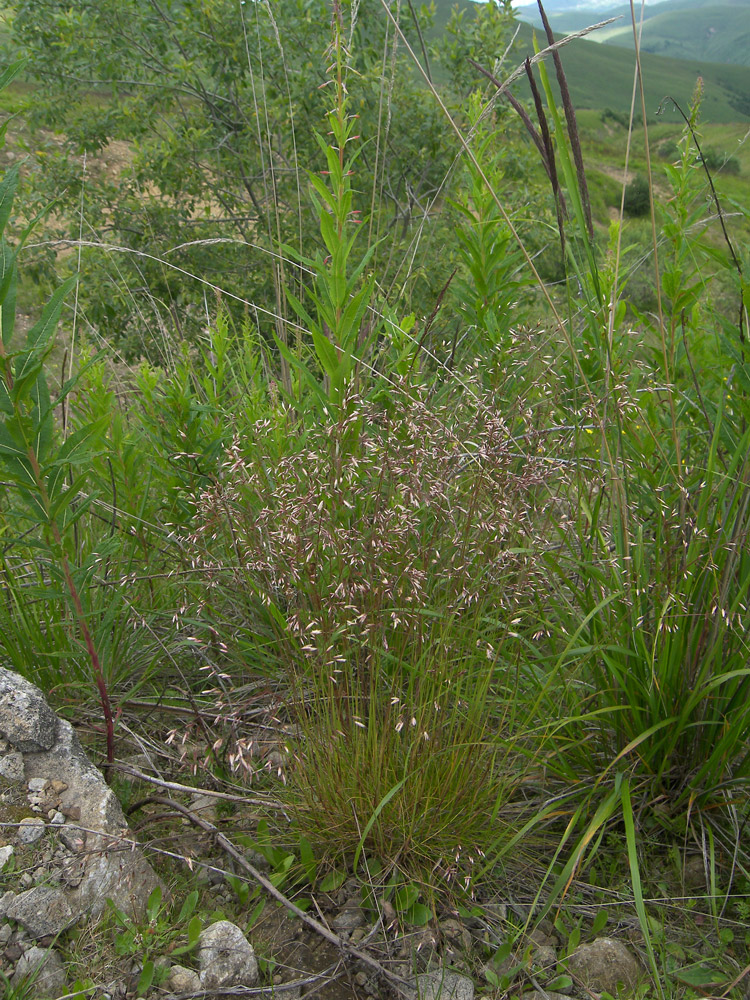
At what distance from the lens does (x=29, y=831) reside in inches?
58.1

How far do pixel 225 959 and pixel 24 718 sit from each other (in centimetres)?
68

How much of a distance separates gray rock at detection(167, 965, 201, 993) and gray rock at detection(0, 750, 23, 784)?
54 cm

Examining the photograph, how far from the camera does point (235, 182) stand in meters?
5.60

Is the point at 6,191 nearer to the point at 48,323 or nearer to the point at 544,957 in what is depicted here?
the point at 48,323

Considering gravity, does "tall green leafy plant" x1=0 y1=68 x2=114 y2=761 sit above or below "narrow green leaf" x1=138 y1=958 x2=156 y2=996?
above

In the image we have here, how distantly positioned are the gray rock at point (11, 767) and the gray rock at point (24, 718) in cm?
2

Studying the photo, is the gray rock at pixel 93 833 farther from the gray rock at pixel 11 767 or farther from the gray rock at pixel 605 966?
the gray rock at pixel 605 966

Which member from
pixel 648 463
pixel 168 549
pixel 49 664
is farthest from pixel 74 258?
pixel 648 463

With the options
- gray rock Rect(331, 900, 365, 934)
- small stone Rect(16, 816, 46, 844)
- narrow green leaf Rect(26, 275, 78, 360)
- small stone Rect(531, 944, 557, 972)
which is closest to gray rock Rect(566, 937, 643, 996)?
small stone Rect(531, 944, 557, 972)

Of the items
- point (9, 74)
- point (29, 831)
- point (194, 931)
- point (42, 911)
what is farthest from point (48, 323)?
point (194, 931)

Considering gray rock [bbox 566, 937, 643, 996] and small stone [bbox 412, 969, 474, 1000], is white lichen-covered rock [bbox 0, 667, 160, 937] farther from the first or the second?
gray rock [bbox 566, 937, 643, 996]

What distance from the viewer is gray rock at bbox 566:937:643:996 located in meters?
1.45

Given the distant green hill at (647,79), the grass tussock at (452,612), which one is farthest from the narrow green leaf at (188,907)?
the distant green hill at (647,79)

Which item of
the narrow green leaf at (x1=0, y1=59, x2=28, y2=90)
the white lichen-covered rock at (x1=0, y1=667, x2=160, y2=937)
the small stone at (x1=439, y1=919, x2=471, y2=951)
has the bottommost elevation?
the small stone at (x1=439, y1=919, x2=471, y2=951)
